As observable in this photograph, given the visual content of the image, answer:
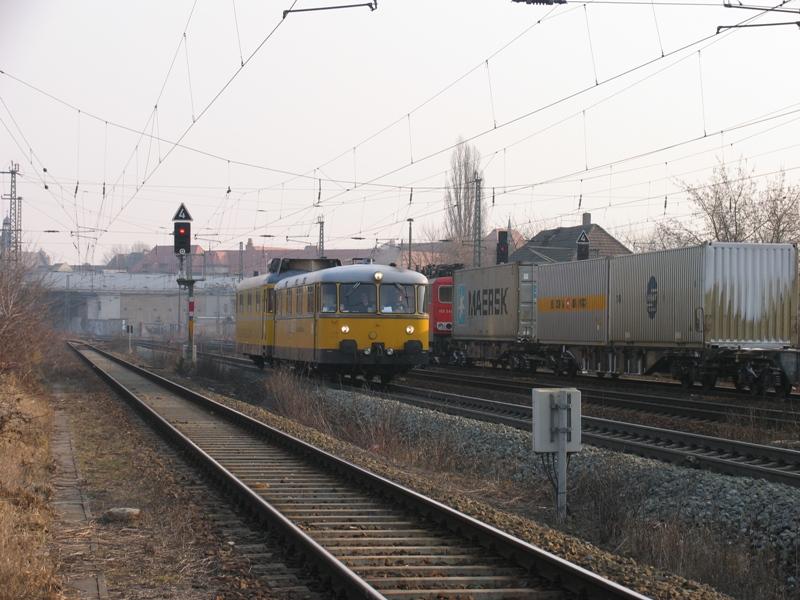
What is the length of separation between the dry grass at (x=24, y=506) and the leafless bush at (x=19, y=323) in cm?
439

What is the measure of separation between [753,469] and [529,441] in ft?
10.9

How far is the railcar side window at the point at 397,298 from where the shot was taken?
24.1 meters

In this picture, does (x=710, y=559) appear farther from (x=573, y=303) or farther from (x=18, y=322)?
(x=573, y=303)

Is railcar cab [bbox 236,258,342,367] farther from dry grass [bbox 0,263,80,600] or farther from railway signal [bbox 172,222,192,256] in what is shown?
dry grass [bbox 0,263,80,600]

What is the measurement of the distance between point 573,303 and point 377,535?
847 inches

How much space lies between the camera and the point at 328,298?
2378 cm

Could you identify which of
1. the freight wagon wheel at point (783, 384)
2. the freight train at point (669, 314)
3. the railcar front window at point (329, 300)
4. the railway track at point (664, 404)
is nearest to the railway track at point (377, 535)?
the railway track at point (664, 404)

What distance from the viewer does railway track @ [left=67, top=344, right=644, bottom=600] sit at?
6.48 meters

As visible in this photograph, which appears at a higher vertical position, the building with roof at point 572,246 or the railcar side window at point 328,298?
the building with roof at point 572,246

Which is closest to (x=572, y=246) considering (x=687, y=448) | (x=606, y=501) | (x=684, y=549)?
(x=687, y=448)

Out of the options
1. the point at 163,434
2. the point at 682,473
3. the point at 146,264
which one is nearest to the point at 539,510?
the point at 682,473

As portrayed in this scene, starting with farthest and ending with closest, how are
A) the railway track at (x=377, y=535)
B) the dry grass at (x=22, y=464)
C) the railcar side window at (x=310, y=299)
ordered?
the railcar side window at (x=310, y=299) → the railway track at (x=377, y=535) → the dry grass at (x=22, y=464)

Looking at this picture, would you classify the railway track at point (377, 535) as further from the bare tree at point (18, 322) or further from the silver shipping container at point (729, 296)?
the silver shipping container at point (729, 296)

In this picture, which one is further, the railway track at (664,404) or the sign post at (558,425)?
the railway track at (664,404)
